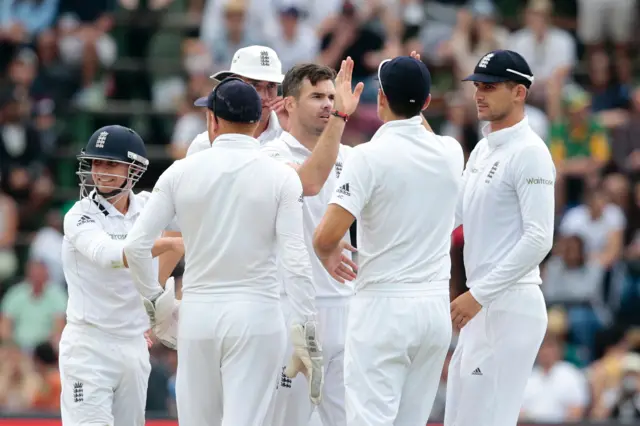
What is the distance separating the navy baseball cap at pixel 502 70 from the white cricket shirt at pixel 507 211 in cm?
27

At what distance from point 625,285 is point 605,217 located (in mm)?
898

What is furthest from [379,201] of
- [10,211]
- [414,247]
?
[10,211]

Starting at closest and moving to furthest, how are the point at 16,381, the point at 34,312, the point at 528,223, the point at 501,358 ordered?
the point at 528,223, the point at 501,358, the point at 16,381, the point at 34,312

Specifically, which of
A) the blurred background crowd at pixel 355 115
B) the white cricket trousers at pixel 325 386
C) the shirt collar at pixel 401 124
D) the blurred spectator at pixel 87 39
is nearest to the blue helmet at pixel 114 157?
the white cricket trousers at pixel 325 386

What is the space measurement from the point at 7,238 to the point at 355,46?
15.3 ft

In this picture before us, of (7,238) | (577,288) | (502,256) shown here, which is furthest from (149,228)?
(7,238)

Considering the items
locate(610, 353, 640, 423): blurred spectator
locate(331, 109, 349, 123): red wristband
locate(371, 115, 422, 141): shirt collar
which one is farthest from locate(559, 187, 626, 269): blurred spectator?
locate(371, 115, 422, 141): shirt collar

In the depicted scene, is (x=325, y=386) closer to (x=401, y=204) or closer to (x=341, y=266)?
(x=341, y=266)

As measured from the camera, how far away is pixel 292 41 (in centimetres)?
1661

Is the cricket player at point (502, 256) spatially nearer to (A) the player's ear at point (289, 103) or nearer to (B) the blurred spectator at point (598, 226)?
(A) the player's ear at point (289, 103)

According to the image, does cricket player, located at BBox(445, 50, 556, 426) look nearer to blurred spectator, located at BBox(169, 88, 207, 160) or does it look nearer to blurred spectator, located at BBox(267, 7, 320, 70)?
blurred spectator, located at BBox(169, 88, 207, 160)

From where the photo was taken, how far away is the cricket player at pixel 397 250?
7.53 meters

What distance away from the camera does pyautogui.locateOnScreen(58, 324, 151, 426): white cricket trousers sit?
8133 mm

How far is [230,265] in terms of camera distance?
752cm
